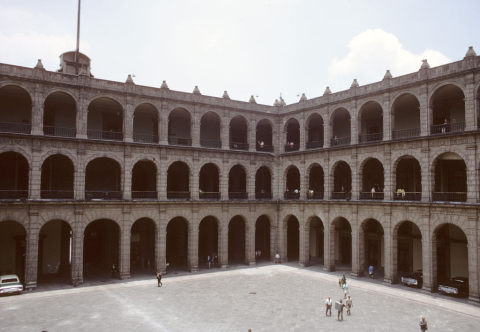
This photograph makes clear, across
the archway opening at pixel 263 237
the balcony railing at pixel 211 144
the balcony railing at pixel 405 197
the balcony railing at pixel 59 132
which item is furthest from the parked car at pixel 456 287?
the balcony railing at pixel 59 132

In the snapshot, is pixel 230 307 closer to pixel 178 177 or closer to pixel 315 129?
pixel 178 177

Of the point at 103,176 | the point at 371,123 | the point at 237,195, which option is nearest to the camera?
the point at 103,176

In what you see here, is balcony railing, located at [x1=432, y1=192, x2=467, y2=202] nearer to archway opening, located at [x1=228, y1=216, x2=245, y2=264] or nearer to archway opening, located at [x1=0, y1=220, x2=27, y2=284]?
archway opening, located at [x1=228, y1=216, x2=245, y2=264]

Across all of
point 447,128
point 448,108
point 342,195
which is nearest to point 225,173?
point 342,195

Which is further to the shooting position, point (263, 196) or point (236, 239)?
point (236, 239)

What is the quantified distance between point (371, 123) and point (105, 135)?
26.4 m

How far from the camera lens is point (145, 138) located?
37.5 metres

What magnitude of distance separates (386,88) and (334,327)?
21.2 metres

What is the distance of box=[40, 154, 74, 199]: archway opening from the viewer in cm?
3484

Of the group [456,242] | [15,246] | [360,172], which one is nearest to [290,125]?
[360,172]

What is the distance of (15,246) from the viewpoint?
111ft

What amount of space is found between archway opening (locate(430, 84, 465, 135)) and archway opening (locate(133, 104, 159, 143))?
25.4 m

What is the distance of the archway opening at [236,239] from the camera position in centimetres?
4409

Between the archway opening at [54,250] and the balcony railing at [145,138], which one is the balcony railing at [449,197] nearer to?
the balcony railing at [145,138]
